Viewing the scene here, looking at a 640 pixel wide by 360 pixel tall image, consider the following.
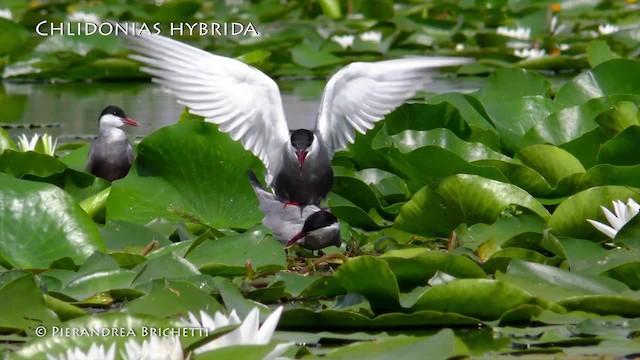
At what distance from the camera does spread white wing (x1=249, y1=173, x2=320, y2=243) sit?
4.18 meters

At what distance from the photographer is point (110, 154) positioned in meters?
5.48

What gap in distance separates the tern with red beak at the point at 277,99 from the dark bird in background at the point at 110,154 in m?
0.55

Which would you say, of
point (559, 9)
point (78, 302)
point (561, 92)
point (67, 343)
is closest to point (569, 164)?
point (561, 92)

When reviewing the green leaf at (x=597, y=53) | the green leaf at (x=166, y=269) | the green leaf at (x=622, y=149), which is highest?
the green leaf at (x=597, y=53)

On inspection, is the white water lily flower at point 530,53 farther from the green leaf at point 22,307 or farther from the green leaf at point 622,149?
the green leaf at point 22,307

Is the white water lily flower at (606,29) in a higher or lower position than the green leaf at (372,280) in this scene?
higher

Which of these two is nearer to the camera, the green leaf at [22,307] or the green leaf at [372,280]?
the green leaf at [22,307]

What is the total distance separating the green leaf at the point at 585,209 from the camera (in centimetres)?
386

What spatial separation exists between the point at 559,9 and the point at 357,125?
832 centimetres

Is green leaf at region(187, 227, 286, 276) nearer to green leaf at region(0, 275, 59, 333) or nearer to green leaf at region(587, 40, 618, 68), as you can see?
green leaf at region(0, 275, 59, 333)

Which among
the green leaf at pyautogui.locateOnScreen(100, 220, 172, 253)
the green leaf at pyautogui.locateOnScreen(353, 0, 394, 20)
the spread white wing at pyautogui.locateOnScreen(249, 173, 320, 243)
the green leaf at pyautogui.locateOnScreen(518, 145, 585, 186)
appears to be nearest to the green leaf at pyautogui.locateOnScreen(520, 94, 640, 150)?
the green leaf at pyautogui.locateOnScreen(518, 145, 585, 186)

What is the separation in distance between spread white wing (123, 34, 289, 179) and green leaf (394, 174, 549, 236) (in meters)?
1.07

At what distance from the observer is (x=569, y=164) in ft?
14.2

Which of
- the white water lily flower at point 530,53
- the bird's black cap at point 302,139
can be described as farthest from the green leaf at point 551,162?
the white water lily flower at point 530,53
